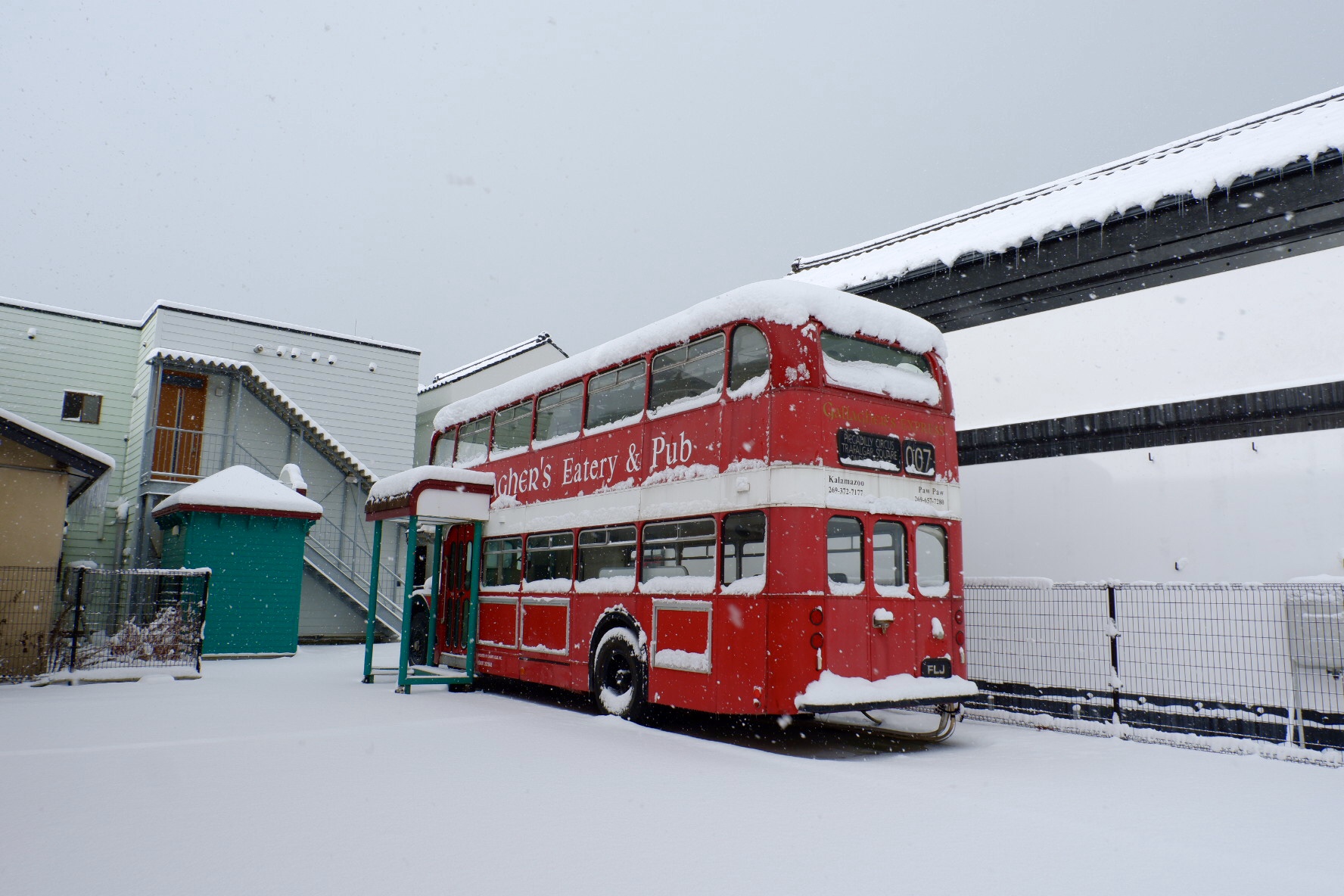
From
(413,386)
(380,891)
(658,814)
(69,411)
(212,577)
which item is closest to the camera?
(380,891)

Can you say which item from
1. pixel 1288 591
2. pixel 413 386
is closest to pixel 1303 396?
pixel 1288 591

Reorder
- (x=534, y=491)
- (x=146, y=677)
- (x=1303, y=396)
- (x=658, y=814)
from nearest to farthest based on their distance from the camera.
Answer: (x=658, y=814)
(x=1303, y=396)
(x=534, y=491)
(x=146, y=677)

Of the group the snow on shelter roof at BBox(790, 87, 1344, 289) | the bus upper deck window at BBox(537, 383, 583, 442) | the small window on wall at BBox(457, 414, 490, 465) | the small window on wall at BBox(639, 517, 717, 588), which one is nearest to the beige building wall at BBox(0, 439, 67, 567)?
the small window on wall at BBox(457, 414, 490, 465)

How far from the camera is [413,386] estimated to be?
25.1 meters

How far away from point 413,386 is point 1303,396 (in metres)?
21.5

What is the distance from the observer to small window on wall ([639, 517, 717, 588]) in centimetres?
825

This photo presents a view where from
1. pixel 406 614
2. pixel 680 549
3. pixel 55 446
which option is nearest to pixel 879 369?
pixel 680 549

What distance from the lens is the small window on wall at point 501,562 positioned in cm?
1157

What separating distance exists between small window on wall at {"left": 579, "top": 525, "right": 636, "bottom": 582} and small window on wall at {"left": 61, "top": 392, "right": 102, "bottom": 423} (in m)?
16.9

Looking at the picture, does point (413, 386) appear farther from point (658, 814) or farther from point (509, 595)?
point (658, 814)

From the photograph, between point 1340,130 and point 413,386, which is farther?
point 413,386

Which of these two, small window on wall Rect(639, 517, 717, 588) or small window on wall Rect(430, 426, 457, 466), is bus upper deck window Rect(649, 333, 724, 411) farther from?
small window on wall Rect(430, 426, 457, 466)

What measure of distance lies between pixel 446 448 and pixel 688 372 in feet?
21.3

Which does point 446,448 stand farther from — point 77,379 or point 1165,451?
point 77,379
